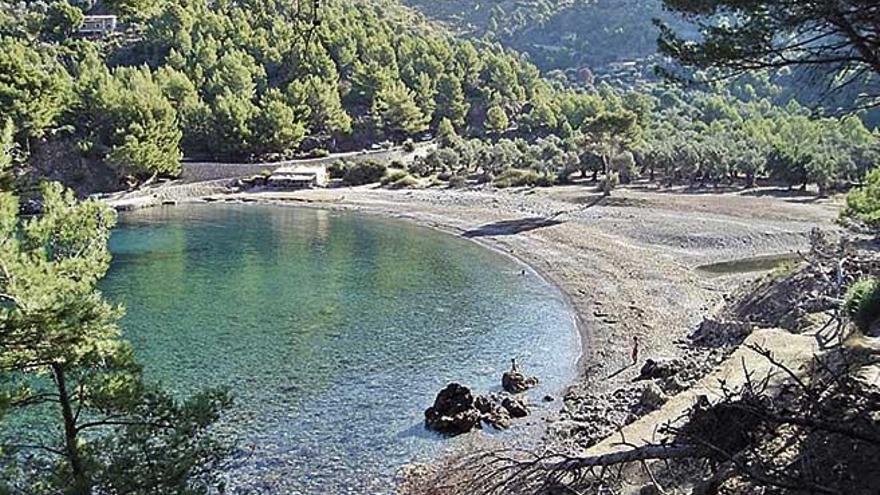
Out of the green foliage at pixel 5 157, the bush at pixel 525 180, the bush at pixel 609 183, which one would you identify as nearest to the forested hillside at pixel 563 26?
the bush at pixel 525 180

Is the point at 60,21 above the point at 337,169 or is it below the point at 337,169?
above

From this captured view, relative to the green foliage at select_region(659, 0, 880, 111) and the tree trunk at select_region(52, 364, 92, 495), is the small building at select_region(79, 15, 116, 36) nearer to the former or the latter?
the tree trunk at select_region(52, 364, 92, 495)

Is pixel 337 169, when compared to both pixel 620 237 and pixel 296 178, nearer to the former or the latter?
pixel 296 178

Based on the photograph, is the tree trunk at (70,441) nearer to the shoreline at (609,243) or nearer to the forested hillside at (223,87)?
the shoreline at (609,243)

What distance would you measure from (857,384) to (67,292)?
7198mm

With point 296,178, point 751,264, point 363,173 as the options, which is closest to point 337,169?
point 363,173

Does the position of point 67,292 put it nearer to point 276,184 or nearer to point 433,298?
point 433,298

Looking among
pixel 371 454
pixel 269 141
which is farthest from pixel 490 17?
pixel 371 454

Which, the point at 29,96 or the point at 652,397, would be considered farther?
the point at 29,96

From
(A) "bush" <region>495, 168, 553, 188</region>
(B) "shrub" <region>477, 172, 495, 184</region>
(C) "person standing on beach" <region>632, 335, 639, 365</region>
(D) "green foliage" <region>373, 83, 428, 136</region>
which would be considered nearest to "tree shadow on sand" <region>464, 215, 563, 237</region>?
(A) "bush" <region>495, 168, 553, 188</region>

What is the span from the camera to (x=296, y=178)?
2324 inches

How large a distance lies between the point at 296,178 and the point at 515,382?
139ft

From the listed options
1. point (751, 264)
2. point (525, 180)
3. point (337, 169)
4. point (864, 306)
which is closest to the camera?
point (864, 306)

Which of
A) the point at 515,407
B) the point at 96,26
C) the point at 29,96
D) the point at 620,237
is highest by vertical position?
the point at 96,26
